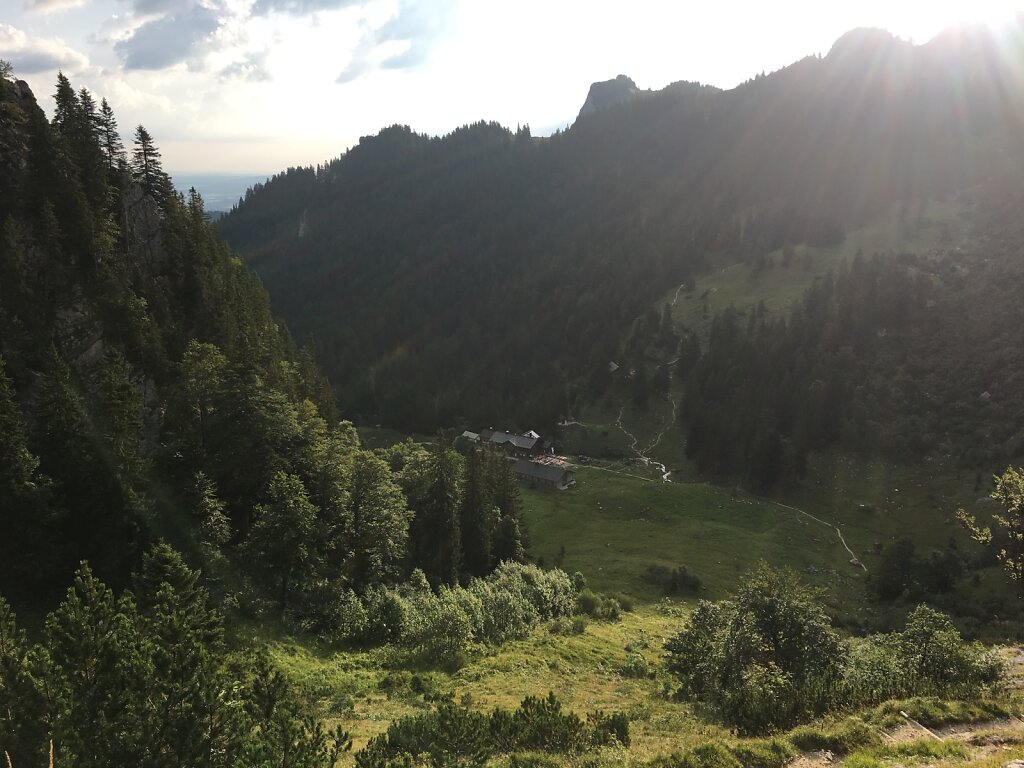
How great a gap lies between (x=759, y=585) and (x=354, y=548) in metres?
31.9

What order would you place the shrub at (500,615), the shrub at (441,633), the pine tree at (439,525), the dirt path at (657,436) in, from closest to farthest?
the shrub at (441,633) → the shrub at (500,615) → the pine tree at (439,525) → the dirt path at (657,436)

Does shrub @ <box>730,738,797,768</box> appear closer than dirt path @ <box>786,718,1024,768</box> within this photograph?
No

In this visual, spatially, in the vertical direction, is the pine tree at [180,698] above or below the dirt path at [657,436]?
above

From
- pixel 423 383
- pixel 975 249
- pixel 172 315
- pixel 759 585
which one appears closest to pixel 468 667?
pixel 759 585

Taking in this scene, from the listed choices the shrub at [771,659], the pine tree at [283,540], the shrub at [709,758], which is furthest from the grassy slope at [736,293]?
the shrub at [709,758]

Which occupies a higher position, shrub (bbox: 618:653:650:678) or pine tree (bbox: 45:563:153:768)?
pine tree (bbox: 45:563:153:768)

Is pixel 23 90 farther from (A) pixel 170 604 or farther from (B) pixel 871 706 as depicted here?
(B) pixel 871 706

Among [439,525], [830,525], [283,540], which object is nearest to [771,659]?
[283,540]

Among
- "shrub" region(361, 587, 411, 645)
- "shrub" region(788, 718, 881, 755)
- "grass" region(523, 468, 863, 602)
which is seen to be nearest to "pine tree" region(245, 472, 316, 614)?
"shrub" region(361, 587, 411, 645)

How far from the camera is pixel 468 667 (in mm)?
40375

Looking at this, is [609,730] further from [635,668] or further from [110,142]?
[110,142]

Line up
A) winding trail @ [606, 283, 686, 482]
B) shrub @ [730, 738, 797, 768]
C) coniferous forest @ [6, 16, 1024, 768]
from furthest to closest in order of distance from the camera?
winding trail @ [606, 283, 686, 482] → shrub @ [730, 738, 797, 768] → coniferous forest @ [6, 16, 1024, 768]

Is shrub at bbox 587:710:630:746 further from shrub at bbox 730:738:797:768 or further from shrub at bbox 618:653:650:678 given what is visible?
shrub at bbox 618:653:650:678

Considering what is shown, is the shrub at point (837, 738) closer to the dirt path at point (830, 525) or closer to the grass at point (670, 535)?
the grass at point (670, 535)
